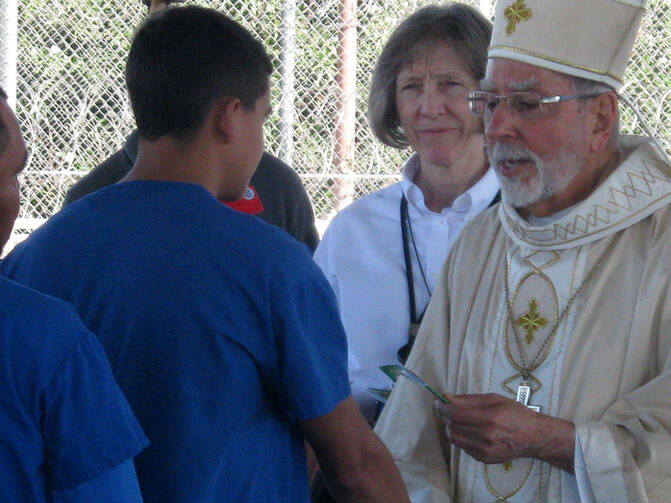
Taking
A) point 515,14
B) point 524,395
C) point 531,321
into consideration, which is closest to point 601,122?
point 515,14

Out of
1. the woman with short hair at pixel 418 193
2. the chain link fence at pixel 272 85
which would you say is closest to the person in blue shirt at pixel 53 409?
the woman with short hair at pixel 418 193

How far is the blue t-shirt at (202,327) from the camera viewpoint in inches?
66.8

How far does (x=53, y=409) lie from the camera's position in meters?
1.27

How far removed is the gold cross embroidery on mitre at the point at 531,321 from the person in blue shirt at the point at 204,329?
0.59 meters

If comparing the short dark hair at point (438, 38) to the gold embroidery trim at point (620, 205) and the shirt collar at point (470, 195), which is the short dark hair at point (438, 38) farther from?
the gold embroidery trim at point (620, 205)

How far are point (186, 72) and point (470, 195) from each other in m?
1.31

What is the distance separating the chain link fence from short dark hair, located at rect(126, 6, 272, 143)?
3.97 metres

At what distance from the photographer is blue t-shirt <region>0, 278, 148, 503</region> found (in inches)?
49.4

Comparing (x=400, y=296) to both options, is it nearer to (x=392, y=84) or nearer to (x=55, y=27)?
(x=392, y=84)

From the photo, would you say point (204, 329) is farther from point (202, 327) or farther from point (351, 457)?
point (351, 457)

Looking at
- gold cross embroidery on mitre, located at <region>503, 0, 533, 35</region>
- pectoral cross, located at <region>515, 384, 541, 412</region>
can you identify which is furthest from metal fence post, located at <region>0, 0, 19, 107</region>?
pectoral cross, located at <region>515, 384, 541, 412</region>

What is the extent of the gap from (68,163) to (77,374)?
5.29 metres

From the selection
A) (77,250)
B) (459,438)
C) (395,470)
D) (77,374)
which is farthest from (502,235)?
(77,374)

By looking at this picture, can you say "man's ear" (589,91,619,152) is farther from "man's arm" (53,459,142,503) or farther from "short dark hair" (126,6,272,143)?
"man's arm" (53,459,142,503)
